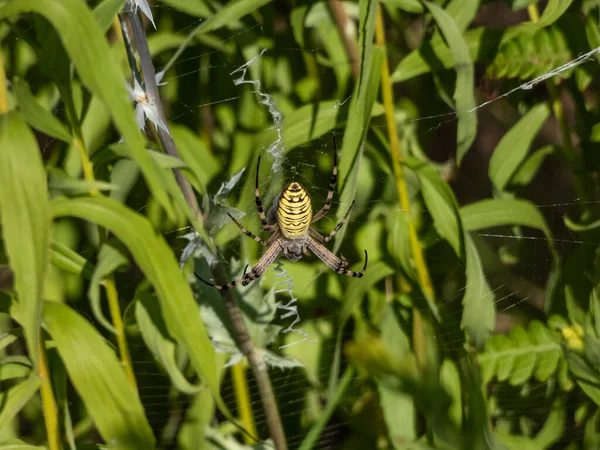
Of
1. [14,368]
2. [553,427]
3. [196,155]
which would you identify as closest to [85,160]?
[196,155]

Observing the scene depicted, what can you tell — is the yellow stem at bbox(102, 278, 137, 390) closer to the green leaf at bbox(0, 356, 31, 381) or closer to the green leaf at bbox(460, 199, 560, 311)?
the green leaf at bbox(0, 356, 31, 381)

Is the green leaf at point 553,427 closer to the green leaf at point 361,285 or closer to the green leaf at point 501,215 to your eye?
the green leaf at point 501,215

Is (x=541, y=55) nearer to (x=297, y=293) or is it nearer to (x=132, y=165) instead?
(x=297, y=293)

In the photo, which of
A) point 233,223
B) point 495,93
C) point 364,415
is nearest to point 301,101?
point 233,223

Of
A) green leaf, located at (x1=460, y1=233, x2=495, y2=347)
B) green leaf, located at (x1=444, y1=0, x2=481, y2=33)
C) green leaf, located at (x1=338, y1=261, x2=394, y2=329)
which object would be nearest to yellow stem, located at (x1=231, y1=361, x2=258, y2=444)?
green leaf, located at (x1=338, y1=261, x2=394, y2=329)

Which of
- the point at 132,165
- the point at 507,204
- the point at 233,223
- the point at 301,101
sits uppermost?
the point at 301,101

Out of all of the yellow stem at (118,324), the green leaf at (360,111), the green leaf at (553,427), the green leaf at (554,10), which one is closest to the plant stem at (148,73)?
the green leaf at (360,111)
